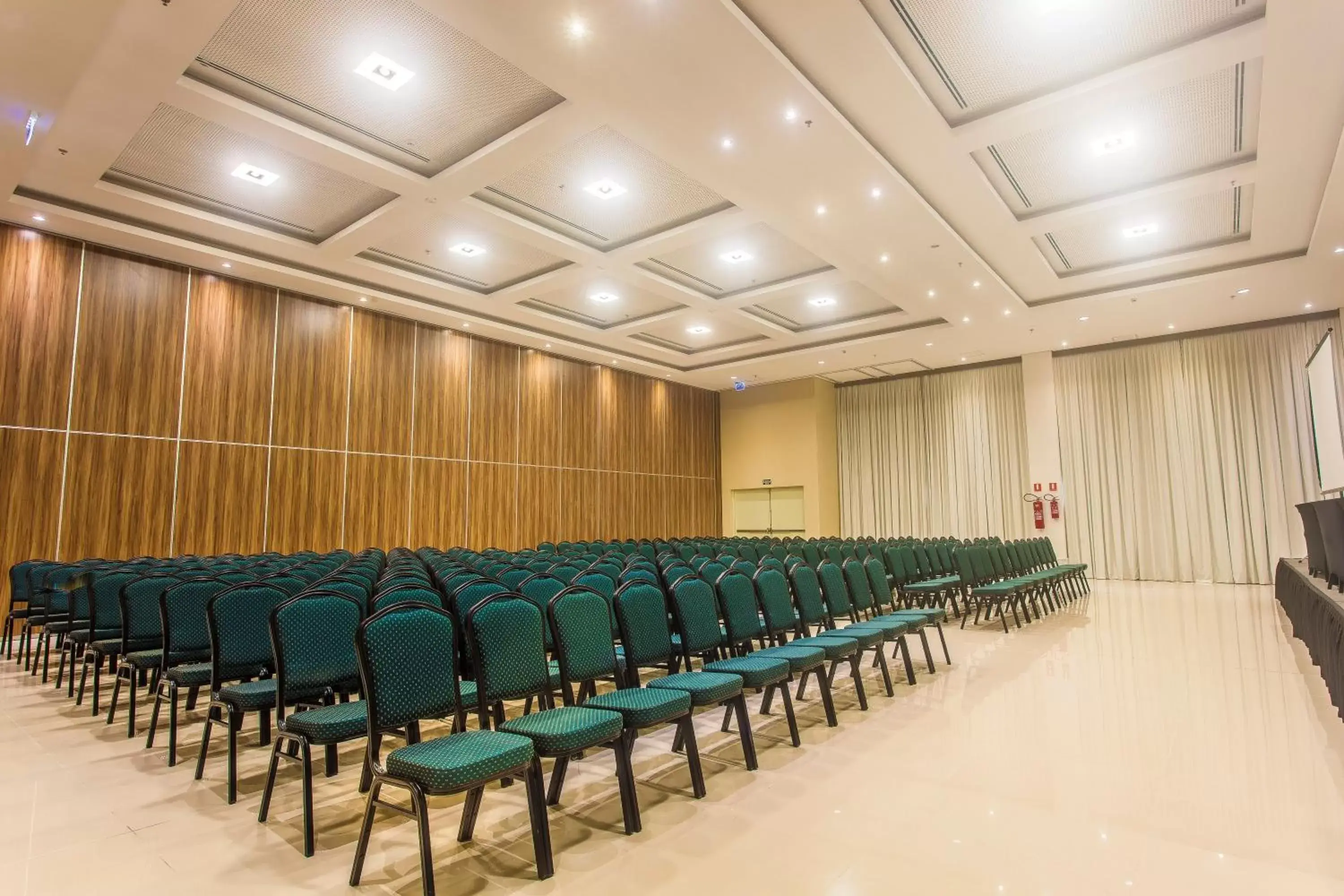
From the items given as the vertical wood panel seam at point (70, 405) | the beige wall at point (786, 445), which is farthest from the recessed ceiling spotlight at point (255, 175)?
the beige wall at point (786, 445)

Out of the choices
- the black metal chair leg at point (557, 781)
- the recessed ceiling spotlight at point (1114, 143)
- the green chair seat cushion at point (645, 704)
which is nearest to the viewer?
the green chair seat cushion at point (645, 704)

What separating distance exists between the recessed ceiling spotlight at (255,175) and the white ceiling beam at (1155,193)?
9104 millimetres

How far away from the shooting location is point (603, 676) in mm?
3881

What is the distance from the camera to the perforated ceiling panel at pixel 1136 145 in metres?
6.78

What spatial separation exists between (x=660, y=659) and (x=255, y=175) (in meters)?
7.37

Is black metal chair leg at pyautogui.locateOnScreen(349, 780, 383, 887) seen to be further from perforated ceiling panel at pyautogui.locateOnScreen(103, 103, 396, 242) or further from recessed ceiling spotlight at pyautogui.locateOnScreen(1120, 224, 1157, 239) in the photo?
recessed ceiling spotlight at pyautogui.locateOnScreen(1120, 224, 1157, 239)

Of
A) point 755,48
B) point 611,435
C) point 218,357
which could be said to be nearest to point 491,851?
point 755,48

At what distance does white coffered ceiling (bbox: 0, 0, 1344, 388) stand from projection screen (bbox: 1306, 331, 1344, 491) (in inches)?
65.5

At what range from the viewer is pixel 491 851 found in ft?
9.33

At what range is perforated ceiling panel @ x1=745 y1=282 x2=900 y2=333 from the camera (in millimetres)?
12305

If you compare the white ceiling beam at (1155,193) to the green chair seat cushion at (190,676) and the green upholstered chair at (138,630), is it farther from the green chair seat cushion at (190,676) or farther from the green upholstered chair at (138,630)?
the green upholstered chair at (138,630)

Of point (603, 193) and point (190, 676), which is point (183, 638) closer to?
point (190, 676)

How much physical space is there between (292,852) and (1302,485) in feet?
55.2

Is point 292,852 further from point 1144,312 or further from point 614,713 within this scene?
point 1144,312
